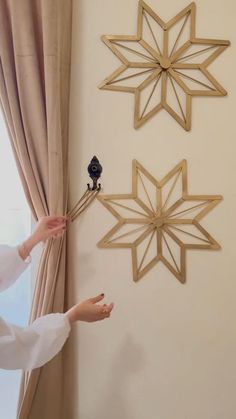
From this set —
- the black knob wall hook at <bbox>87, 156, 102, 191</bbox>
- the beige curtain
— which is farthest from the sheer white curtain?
the black knob wall hook at <bbox>87, 156, 102, 191</bbox>

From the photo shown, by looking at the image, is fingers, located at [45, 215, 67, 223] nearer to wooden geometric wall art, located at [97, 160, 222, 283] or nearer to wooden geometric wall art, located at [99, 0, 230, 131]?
wooden geometric wall art, located at [97, 160, 222, 283]

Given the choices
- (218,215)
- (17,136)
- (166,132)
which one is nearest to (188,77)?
(166,132)

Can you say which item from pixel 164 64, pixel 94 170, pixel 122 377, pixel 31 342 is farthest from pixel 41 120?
pixel 122 377

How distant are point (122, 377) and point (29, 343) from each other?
1.74 ft

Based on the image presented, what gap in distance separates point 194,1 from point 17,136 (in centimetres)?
77

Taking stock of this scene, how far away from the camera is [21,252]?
1119 millimetres

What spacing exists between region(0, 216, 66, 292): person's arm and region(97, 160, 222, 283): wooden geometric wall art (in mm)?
189

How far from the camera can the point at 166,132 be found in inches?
50.8

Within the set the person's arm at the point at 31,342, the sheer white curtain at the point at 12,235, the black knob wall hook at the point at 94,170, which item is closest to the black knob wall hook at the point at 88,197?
the black knob wall hook at the point at 94,170

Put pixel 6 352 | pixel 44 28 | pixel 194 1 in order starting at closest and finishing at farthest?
pixel 6 352 < pixel 44 28 < pixel 194 1

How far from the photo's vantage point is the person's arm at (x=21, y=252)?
3.59 ft

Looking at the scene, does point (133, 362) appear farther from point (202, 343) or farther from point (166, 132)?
point (166, 132)

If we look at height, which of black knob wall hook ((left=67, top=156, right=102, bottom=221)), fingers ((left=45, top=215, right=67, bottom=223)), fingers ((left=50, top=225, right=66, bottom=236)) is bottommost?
fingers ((left=50, top=225, right=66, bottom=236))

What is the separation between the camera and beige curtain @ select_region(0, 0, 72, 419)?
1157mm
